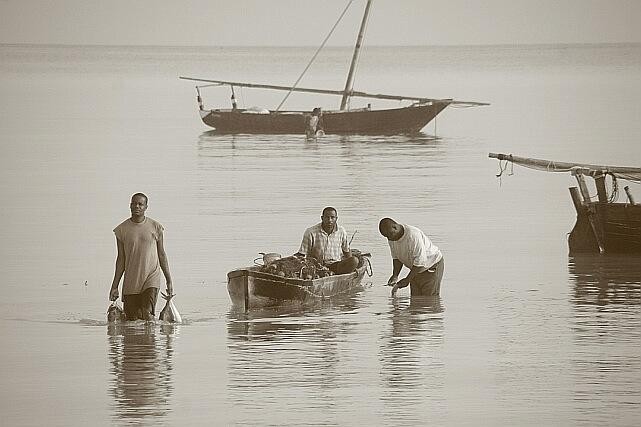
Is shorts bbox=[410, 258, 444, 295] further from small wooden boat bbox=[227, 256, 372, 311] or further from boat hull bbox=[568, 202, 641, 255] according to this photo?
boat hull bbox=[568, 202, 641, 255]

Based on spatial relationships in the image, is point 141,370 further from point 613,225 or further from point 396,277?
point 613,225

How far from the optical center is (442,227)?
26828 mm

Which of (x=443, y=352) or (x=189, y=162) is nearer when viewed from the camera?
(x=443, y=352)

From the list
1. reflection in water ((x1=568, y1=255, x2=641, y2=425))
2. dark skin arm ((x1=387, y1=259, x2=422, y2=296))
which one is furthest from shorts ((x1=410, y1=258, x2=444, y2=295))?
reflection in water ((x1=568, y1=255, x2=641, y2=425))

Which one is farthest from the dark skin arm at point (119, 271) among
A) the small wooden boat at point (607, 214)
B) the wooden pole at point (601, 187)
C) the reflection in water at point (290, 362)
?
the wooden pole at point (601, 187)

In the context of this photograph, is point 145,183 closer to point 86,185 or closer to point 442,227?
point 86,185

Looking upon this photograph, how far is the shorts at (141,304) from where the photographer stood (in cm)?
1469

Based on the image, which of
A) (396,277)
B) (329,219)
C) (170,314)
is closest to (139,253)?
(170,314)

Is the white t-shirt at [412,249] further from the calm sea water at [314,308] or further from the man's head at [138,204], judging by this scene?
the man's head at [138,204]

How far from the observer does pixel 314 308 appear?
17328 millimetres

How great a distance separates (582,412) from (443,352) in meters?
2.71

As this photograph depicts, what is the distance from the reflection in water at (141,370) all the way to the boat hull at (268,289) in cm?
85

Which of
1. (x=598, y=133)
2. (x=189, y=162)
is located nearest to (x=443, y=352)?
(x=189, y=162)

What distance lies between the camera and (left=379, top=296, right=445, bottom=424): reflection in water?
13.0 meters
